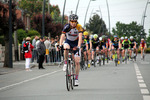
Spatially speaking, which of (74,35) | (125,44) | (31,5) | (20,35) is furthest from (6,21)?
(31,5)

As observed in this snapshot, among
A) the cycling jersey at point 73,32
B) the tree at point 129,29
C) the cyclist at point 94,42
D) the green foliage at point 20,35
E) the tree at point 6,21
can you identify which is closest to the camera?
the cycling jersey at point 73,32

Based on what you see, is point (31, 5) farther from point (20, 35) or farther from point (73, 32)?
Result: point (73, 32)

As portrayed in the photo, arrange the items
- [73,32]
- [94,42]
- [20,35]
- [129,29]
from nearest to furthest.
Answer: [73,32]
[94,42]
[20,35]
[129,29]

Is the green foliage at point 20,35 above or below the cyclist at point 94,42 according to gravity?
above

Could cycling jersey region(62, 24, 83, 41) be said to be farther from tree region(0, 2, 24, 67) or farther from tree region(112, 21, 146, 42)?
tree region(112, 21, 146, 42)

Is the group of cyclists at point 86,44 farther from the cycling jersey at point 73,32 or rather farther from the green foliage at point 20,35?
the green foliage at point 20,35

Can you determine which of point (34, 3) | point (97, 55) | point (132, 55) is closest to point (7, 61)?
point (97, 55)

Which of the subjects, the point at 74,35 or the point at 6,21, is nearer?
the point at 74,35

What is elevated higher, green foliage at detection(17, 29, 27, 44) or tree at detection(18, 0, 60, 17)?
tree at detection(18, 0, 60, 17)

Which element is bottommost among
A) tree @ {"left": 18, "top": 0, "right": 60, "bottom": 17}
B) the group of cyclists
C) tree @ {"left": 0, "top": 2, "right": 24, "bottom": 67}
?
the group of cyclists

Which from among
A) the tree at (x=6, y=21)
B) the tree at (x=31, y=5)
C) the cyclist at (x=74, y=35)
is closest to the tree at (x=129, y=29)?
the tree at (x=31, y=5)

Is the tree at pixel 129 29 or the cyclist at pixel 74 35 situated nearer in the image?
the cyclist at pixel 74 35

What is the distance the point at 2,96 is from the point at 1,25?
14.3 metres

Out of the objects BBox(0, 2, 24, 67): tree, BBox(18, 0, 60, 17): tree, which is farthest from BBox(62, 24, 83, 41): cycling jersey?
BBox(18, 0, 60, 17): tree
